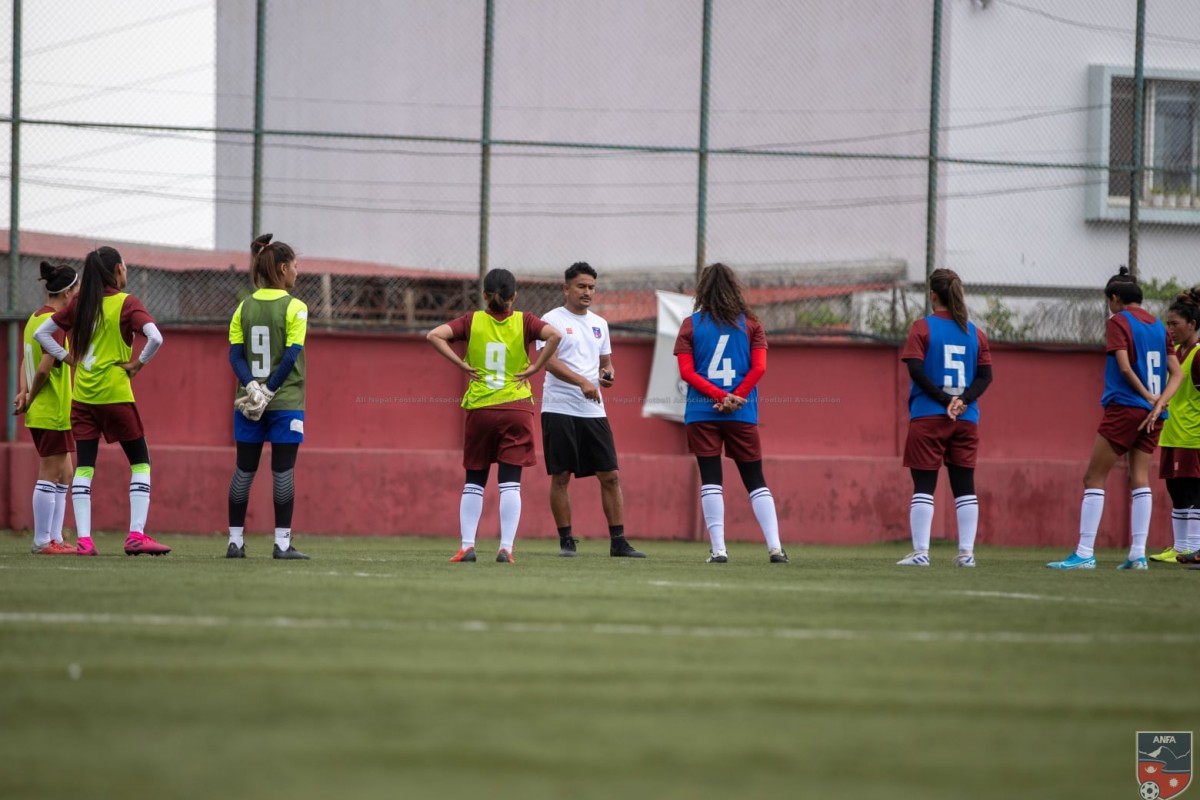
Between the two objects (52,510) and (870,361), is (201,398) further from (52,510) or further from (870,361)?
(870,361)

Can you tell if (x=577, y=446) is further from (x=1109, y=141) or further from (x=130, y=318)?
(x=1109, y=141)

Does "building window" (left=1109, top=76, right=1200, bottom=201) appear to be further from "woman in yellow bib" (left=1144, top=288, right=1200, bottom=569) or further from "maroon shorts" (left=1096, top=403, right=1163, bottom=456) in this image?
"maroon shorts" (left=1096, top=403, right=1163, bottom=456)

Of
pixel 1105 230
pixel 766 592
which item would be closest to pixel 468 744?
pixel 766 592

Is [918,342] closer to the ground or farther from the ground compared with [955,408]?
farther from the ground

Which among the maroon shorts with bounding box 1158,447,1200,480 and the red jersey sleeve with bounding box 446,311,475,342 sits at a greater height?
the red jersey sleeve with bounding box 446,311,475,342

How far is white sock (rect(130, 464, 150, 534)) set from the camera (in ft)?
27.6

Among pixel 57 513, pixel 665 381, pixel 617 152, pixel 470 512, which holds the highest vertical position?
pixel 617 152

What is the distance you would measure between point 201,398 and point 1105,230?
869 centimetres

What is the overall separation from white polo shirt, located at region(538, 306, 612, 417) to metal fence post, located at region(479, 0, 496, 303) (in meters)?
3.45

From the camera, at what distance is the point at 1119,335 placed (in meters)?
8.81

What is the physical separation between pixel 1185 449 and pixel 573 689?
672cm

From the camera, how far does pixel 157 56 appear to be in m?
12.9

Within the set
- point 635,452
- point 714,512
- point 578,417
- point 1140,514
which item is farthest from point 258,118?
point 1140,514
